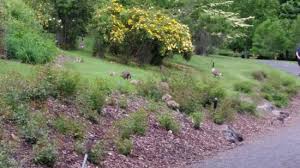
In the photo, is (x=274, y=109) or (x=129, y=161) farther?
(x=274, y=109)

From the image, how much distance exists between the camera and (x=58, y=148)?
951cm

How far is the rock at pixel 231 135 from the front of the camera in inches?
560

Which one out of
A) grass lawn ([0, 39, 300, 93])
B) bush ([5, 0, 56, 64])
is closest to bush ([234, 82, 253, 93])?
grass lawn ([0, 39, 300, 93])

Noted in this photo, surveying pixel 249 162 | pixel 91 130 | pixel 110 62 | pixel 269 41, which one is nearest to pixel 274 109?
pixel 110 62

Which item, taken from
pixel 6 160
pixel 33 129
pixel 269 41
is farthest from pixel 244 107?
pixel 269 41

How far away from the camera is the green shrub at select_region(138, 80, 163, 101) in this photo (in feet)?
48.2

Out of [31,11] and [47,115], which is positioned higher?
[31,11]

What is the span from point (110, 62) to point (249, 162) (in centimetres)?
799

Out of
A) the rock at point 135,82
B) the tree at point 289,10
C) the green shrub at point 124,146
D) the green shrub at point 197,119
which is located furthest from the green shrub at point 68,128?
the tree at point 289,10

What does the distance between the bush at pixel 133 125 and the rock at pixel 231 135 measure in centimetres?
290

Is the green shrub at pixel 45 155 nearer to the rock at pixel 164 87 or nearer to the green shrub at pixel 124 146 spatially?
the green shrub at pixel 124 146

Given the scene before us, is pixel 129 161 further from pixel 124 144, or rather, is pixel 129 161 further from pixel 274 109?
pixel 274 109

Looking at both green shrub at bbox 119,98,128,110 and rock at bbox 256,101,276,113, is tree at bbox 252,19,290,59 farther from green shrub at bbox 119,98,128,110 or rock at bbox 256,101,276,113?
green shrub at bbox 119,98,128,110

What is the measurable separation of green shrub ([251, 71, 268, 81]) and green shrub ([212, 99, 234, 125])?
28.4 feet
